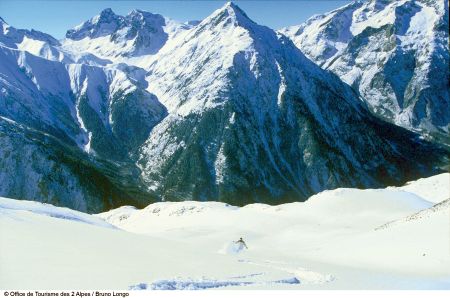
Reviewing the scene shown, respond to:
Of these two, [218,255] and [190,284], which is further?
[218,255]

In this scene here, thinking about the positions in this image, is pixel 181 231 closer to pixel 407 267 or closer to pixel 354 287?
pixel 407 267

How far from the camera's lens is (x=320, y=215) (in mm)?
97000

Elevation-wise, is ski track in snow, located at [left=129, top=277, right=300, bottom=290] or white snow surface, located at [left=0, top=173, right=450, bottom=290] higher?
white snow surface, located at [left=0, top=173, right=450, bottom=290]

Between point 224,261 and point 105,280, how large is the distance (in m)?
11.5

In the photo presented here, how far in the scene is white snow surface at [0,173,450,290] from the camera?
24.2 meters

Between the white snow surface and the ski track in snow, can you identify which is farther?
the white snow surface

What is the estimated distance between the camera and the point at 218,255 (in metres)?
37.4

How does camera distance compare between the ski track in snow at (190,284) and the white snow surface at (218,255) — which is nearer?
the ski track in snow at (190,284)

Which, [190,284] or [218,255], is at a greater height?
[218,255]

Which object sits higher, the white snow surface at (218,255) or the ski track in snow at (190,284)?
the white snow surface at (218,255)

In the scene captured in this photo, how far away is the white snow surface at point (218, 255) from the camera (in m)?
24.2

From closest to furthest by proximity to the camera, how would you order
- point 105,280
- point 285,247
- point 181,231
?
point 105,280
point 285,247
point 181,231
